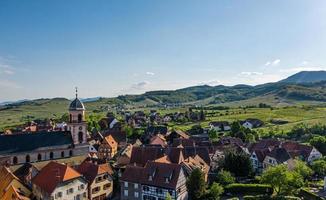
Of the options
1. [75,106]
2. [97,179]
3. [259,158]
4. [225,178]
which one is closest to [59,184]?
[97,179]

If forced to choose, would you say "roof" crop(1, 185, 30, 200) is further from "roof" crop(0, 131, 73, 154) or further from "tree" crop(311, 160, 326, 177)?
"tree" crop(311, 160, 326, 177)

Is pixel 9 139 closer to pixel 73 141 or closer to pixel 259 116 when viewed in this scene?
pixel 73 141

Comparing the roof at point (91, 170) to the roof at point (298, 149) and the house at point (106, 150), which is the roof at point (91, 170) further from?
the roof at point (298, 149)

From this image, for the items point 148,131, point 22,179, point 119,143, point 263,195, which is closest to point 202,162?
point 263,195

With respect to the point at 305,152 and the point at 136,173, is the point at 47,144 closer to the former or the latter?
the point at 136,173

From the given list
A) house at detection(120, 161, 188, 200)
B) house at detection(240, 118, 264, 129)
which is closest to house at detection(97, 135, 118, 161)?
house at detection(120, 161, 188, 200)

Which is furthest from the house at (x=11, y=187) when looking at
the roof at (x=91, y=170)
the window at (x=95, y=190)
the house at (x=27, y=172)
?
the window at (x=95, y=190)
